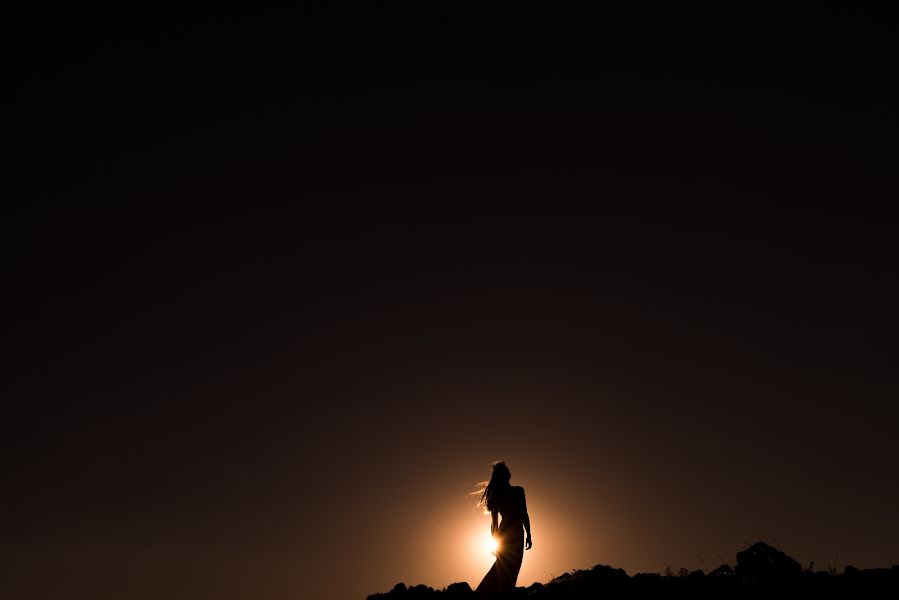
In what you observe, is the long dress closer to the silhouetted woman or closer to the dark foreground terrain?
the silhouetted woman

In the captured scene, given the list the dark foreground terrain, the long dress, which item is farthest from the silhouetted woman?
the dark foreground terrain

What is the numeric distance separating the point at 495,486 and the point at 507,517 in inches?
26.7

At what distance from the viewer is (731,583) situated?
1416 centimetres

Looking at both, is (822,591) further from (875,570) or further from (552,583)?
(552,583)

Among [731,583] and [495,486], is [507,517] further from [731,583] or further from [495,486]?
[731,583]

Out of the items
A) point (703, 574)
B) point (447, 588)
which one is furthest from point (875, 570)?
point (447, 588)

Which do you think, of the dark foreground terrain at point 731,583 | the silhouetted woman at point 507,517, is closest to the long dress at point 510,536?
the silhouetted woman at point 507,517

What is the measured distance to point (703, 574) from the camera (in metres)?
15.5

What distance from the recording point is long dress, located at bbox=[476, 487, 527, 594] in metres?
17.7

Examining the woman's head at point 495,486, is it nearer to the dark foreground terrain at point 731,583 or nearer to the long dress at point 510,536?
the long dress at point 510,536

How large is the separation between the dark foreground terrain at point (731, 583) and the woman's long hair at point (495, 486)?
6.75 ft

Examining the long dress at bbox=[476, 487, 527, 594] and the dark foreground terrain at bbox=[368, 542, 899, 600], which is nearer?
the dark foreground terrain at bbox=[368, 542, 899, 600]

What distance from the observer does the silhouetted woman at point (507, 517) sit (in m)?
18.1

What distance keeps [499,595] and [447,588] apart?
1838 mm
